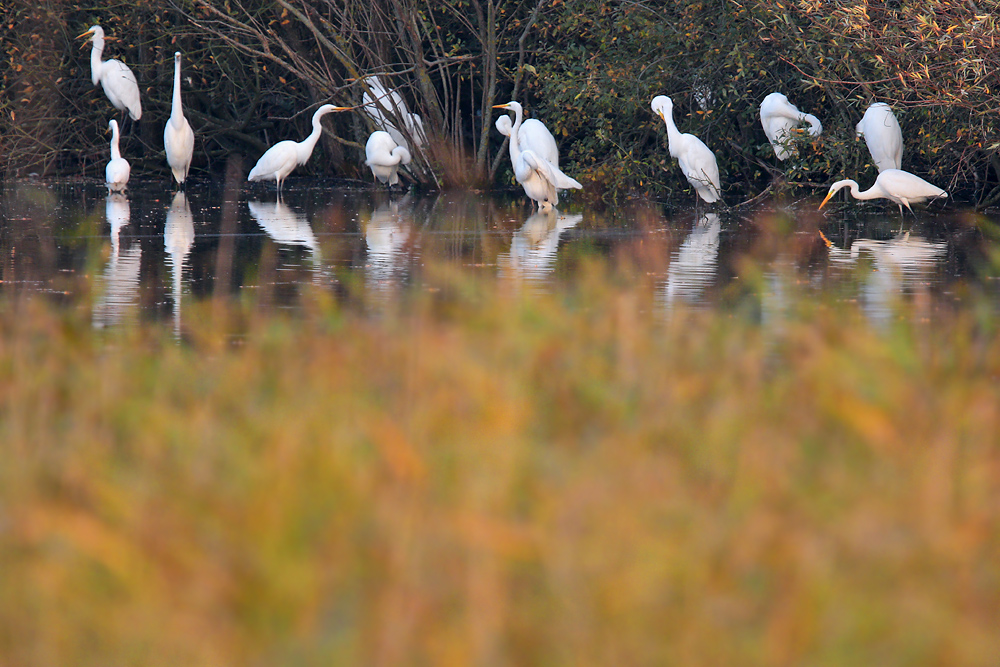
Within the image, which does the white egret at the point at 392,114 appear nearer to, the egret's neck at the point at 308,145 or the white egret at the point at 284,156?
the white egret at the point at 284,156

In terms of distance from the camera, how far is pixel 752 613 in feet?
6.75

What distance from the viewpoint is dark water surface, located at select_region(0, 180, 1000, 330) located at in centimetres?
581

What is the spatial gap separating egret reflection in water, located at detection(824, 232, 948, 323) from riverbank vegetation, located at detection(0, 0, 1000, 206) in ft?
5.09

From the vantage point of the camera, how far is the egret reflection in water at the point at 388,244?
6406 mm

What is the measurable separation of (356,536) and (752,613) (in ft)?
2.44

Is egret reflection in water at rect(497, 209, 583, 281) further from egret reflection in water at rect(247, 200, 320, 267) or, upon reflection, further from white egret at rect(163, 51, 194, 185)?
white egret at rect(163, 51, 194, 185)

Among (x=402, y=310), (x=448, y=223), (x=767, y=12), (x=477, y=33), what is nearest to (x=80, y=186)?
(x=477, y=33)

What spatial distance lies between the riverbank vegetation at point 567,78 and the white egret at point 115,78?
289 millimetres

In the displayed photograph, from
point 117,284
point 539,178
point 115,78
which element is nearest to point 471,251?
point 117,284

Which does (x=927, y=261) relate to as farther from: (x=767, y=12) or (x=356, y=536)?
(x=356, y=536)

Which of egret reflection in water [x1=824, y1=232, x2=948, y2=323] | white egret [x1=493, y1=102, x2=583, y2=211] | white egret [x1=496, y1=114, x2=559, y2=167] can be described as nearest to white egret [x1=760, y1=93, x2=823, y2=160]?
white egret [x1=493, y1=102, x2=583, y2=211]

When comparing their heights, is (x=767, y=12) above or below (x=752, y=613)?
above

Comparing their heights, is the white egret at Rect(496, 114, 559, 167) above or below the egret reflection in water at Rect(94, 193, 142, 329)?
above

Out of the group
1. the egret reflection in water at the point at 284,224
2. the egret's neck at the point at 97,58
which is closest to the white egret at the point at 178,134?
the egret's neck at the point at 97,58
